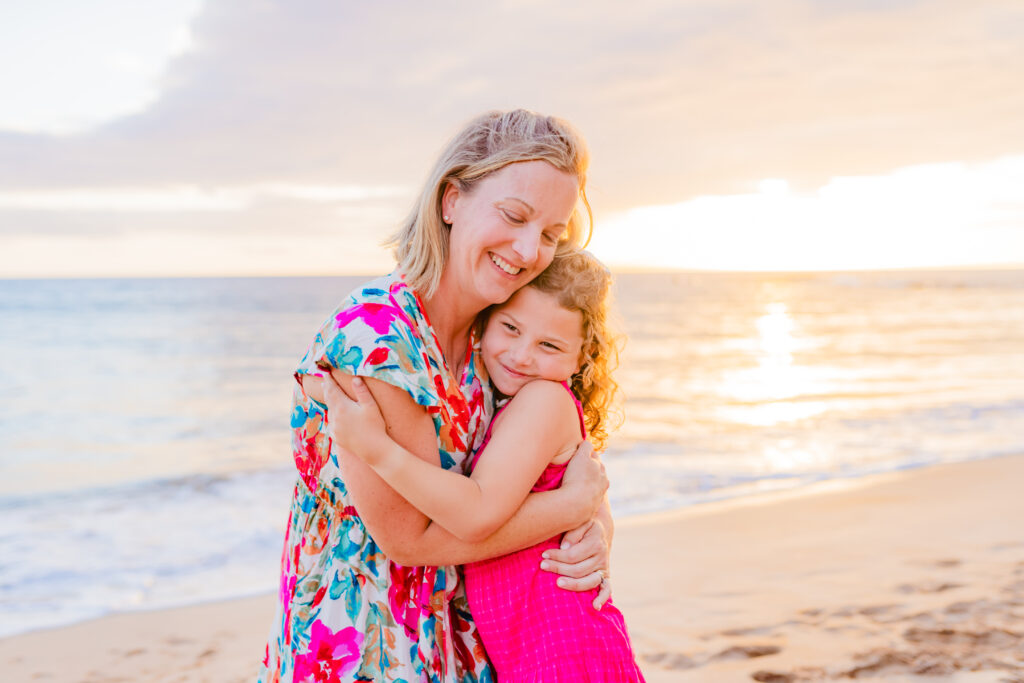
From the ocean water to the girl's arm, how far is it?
4507mm

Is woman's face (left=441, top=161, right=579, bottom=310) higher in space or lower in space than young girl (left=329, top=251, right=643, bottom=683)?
higher

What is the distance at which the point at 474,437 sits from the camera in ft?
7.18

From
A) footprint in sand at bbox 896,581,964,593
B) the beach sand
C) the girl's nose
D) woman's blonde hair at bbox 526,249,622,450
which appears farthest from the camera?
footprint in sand at bbox 896,581,964,593

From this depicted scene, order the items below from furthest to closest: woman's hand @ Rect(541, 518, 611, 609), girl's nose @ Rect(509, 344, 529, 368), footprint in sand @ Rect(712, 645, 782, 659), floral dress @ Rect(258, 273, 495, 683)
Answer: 1. footprint in sand @ Rect(712, 645, 782, 659)
2. girl's nose @ Rect(509, 344, 529, 368)
3. woman's hand @ Rect(541, 518, 611, 609)
4. floral dress @ Rect(258, 273, 495, 683)

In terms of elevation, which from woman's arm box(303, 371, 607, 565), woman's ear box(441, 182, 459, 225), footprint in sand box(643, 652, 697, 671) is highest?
woman's ear box(441, 182, 459, 225)

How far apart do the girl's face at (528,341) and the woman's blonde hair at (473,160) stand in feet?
1.01

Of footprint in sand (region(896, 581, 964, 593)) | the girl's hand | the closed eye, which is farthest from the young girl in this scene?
footprint in sand (region(896, 581, 964, 593))

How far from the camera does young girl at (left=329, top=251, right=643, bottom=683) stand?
1.81 meters

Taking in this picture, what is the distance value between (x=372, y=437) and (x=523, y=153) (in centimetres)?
86

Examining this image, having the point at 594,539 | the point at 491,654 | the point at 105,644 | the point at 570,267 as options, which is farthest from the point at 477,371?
the point at 105,644

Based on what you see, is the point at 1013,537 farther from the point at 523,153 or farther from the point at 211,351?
the point at 211,351

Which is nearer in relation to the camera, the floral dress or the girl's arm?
the girl's arm

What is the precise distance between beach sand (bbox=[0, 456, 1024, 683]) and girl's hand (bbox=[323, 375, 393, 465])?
3.09m

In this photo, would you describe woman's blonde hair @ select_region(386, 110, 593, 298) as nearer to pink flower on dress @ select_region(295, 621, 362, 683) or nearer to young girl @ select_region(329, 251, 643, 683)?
young girl @ select_region(329, 251, 643, 683)
